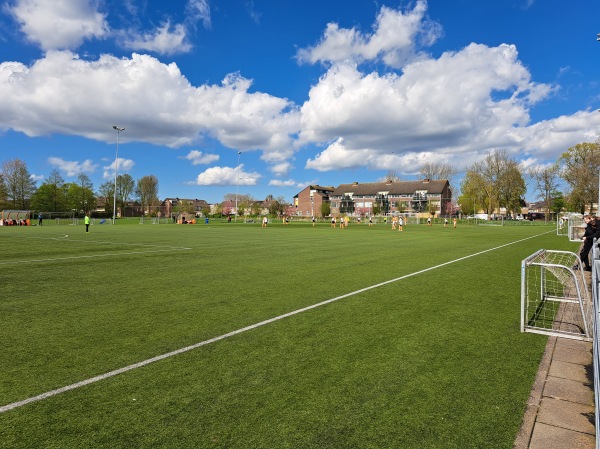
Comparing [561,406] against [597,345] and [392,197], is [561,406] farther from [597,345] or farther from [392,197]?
[392,197]

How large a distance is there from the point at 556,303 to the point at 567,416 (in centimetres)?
553

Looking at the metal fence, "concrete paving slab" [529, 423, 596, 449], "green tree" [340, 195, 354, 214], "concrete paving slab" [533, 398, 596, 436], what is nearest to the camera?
the metal fence

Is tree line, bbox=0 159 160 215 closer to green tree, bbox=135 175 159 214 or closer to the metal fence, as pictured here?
green tree, bbox=135 175 159 214

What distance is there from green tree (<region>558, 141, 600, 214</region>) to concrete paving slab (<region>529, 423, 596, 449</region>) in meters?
65.9

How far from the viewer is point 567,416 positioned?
3357 mm

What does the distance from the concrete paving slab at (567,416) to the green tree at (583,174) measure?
65.4 metres

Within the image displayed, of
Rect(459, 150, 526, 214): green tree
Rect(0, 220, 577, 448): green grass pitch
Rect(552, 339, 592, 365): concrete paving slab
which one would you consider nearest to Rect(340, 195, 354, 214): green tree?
Rect(459, 150, 526, 214): green tree

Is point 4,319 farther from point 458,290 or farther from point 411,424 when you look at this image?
point 458,290

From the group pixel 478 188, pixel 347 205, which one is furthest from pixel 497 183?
pixel 347 205

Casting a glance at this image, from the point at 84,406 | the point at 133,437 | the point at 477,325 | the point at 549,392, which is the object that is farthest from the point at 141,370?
the point at 477,325

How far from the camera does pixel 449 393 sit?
373 centimetres

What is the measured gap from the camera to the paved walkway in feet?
9.85

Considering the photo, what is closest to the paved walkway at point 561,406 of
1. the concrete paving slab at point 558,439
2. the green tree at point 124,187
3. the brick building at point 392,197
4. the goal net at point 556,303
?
the concrete paving slab at point 558,439

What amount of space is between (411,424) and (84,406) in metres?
2.93
